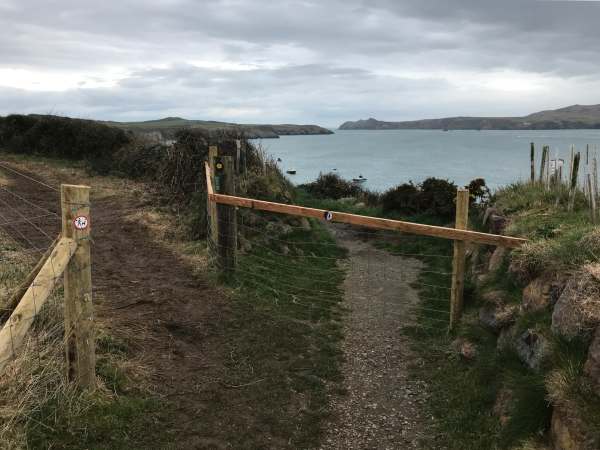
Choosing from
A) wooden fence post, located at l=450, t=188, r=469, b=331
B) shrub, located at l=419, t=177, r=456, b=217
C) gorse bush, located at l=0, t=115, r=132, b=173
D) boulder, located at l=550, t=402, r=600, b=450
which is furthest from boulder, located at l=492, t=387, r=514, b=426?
gorse bush, located at l=0, t=115, r=132, b=173

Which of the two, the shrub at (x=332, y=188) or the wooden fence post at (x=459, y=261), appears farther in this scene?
the shrub at (x=332, y=188)

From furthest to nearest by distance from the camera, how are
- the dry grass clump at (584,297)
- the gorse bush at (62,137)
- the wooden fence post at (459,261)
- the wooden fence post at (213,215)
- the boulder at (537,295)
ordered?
the gorse bush at (62,137), the wooden fence post at (213,215), the wooden fence post at (459,261), the boulder at (537,295), the dry grass clump at (584,297)

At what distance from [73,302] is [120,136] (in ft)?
63.3

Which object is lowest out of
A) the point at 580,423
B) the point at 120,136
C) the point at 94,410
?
the point at 94,410

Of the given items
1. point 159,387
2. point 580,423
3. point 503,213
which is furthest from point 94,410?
point 503,213

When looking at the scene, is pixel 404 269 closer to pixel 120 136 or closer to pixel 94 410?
pixel 94 410

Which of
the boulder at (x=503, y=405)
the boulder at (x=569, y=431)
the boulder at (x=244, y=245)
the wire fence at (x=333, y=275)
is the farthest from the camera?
the boulder at (x=244, y=245)

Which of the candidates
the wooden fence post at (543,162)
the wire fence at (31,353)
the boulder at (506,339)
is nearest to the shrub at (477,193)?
the wooden fence post at (543,162)

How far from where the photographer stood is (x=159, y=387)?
501cm

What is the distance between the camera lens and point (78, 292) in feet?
14.1

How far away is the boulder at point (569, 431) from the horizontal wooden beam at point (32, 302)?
12.0 feet

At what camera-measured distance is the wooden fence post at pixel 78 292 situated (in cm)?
411

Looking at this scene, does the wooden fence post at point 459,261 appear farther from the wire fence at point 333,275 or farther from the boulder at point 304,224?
the boulder at point 304,224

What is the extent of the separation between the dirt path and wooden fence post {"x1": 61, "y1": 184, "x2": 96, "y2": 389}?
2.15 meters
